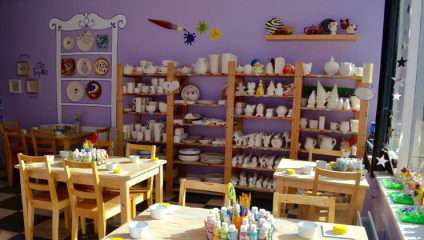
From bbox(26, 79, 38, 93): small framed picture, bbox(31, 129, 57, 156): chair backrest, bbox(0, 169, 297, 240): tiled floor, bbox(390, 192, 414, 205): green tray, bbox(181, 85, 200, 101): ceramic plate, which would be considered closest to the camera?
bbox(390, 192, 414, 205): green tray

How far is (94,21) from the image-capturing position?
5.84 metres

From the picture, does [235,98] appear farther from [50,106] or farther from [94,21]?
[50,106]

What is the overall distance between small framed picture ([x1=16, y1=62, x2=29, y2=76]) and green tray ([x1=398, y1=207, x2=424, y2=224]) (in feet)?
21.6

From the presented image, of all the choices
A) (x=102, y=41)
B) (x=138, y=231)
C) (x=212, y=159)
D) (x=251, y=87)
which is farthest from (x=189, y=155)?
(x=138, y=231)

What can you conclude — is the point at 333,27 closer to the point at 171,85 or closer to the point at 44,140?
the point at 171,85

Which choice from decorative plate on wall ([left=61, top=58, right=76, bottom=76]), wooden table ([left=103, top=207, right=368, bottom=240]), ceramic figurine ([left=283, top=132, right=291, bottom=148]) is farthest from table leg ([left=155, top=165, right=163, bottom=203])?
decorative plate on wall ([left=61, top=58, right=76, bottom=76])

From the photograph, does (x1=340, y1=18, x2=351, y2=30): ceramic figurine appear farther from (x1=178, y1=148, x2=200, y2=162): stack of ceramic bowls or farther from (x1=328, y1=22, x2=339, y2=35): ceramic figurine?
(x1=178, y1=148, x2=200, y2=162): stack of ceramic bowls

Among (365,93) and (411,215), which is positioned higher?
(365,93)

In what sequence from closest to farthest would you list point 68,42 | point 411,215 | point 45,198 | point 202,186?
1. point 411,215
2. point 202,186
3. point 45,198
4. point 68,42

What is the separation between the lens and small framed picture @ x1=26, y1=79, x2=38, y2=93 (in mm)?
6317

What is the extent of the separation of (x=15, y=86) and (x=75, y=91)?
1448 millimetres

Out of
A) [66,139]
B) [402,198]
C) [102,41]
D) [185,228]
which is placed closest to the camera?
[185,228]

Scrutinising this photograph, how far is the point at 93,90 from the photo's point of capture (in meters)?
5.93

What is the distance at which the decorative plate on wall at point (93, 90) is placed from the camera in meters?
5.90
